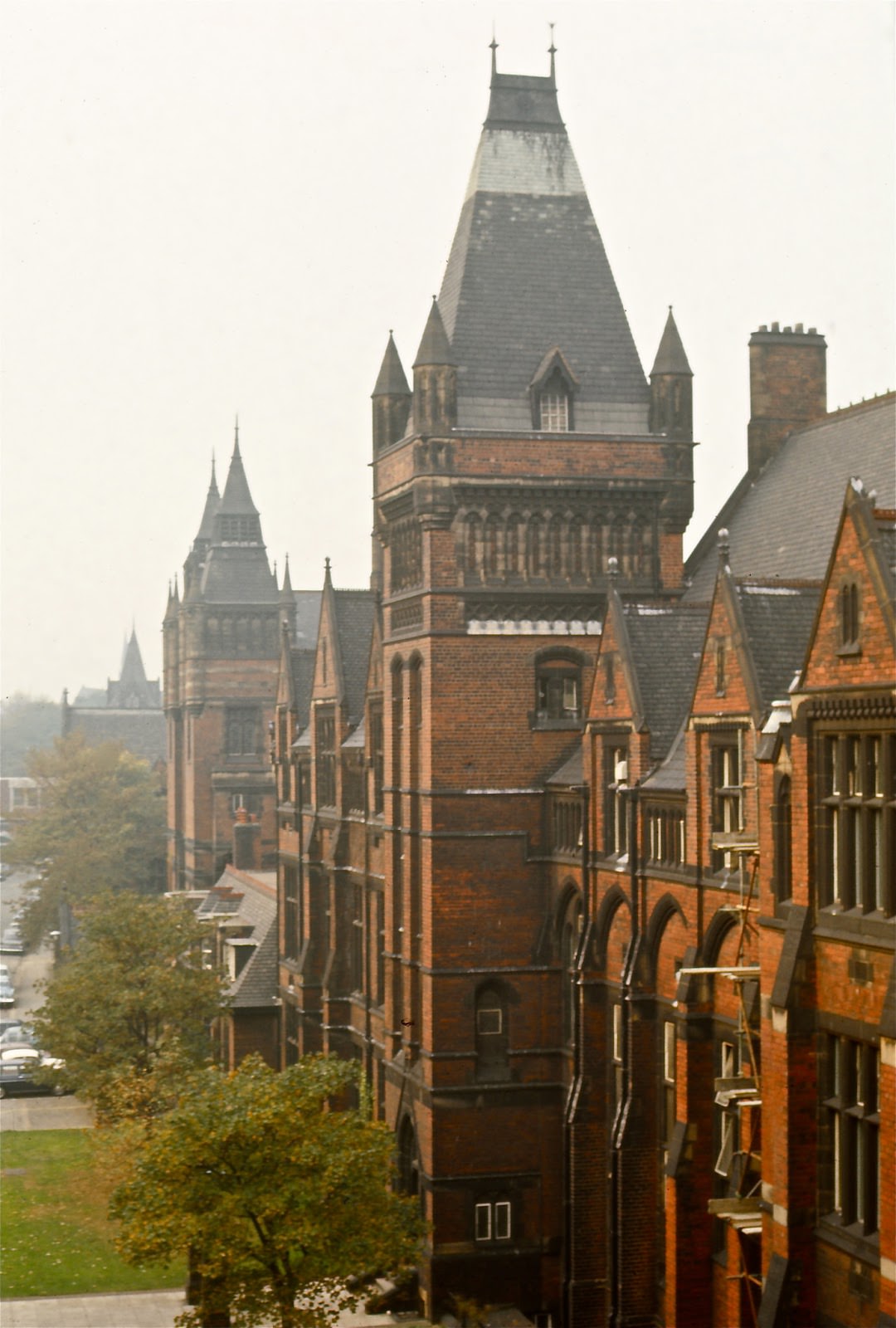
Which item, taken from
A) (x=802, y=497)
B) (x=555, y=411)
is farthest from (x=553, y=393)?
(x=802, y=497)

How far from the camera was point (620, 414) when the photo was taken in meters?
44.3

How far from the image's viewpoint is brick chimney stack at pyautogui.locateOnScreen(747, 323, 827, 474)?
1842 inches

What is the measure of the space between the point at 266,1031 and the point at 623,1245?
29.1 meters

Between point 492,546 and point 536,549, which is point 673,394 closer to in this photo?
point 536,549

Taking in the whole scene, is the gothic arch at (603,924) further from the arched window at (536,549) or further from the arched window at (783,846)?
the arched window at (783,846)

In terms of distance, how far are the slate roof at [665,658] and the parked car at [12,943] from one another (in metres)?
85.9

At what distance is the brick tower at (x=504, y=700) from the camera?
42.5 m

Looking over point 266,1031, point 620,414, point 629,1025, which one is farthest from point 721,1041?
point 266,1031

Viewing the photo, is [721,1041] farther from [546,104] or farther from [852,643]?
[546,104]

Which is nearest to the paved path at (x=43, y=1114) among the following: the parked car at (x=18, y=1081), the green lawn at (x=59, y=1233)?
the parked car at (x=18, y=1081)

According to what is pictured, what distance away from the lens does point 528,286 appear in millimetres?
44656

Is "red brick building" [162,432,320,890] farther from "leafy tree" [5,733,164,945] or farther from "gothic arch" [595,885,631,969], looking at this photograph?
"gothic arch" [595,885,631,969]

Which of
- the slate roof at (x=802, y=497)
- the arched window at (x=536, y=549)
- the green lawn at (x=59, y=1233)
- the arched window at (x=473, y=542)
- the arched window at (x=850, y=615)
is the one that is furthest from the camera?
the green lawn at (x=59, y=1233)

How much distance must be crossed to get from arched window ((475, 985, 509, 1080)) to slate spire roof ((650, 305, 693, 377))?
14864 mm
